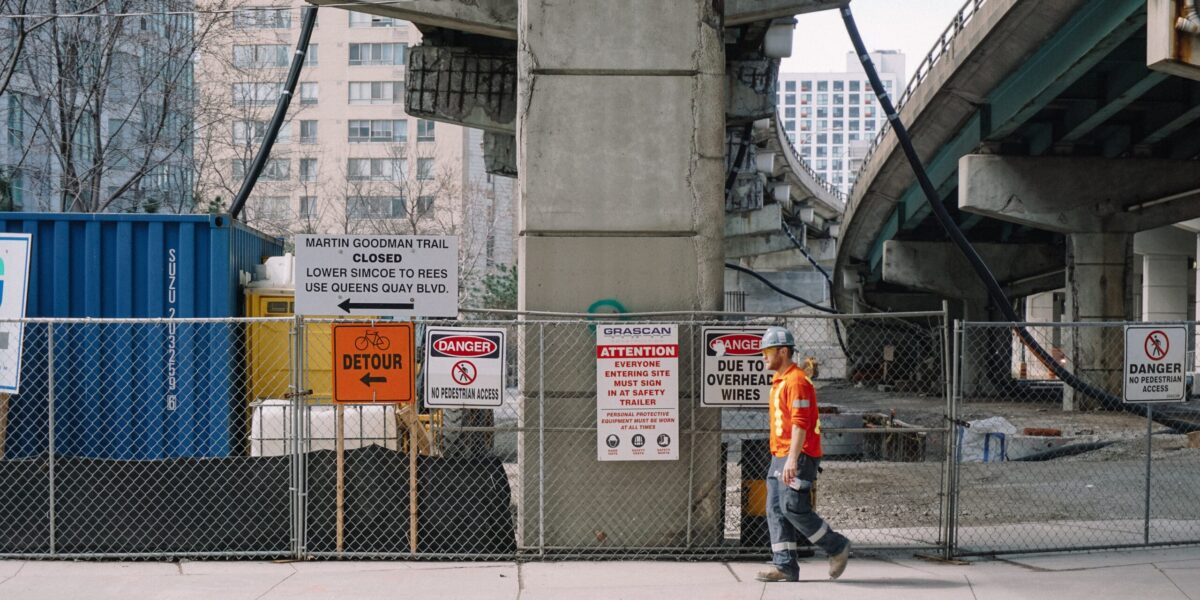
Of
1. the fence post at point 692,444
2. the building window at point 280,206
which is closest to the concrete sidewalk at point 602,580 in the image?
the fence post at point 692,444

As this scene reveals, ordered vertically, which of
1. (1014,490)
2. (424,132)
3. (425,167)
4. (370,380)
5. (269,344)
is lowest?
(1014,490)

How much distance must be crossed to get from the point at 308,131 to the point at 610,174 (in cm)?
6654

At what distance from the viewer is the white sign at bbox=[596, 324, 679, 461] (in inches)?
389

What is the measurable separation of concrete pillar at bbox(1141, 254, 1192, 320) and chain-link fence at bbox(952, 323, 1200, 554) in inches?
1027

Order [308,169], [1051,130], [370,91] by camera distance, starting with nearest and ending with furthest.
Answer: [1051,130]
[308,169]
[370,91]

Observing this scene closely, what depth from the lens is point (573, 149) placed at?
403 inches

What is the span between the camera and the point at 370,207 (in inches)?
2221

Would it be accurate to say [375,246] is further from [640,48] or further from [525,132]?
[640,48]

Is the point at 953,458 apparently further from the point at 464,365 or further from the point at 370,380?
the point at 370,380

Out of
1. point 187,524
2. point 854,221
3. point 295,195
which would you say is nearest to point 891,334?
point 854,221

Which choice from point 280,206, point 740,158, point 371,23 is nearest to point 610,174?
point 740,158

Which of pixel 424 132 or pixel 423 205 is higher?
pixel 424 132

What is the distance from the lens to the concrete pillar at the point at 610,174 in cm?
1018

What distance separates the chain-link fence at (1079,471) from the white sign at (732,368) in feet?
4.86
